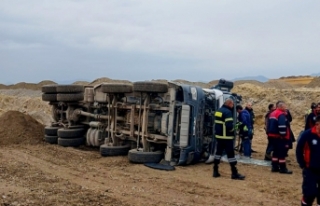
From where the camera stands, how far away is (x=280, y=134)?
863cm

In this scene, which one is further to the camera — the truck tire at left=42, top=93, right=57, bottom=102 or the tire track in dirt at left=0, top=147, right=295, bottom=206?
the truck tire at left=42, top=93, right=57, bottom=102

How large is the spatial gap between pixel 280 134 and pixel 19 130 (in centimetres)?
790

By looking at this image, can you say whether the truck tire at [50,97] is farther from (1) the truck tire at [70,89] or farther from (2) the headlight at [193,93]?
(2) the headlight at [193,93]

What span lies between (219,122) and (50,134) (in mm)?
6036

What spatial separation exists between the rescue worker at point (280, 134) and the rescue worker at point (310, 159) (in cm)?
368

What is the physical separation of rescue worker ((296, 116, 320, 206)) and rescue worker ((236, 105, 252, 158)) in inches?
219

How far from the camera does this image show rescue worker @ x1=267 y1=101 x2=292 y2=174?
340 inches

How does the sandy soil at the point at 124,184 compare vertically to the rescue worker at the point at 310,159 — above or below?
below

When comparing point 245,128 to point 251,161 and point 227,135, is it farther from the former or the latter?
point 227,135

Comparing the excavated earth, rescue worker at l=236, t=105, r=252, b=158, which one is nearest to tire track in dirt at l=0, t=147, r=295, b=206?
the excavated earth

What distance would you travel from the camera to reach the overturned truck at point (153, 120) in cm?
913

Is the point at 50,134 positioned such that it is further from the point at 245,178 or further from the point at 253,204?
the point at 253,204

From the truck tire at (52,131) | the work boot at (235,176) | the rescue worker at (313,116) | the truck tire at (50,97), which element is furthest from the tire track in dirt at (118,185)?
the rescue worker at (313,116)

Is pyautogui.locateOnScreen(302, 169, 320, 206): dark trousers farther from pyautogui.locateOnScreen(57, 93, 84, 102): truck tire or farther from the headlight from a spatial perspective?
pyautogui.locateOnScreen(57, 93, 84, 102): truck tire
